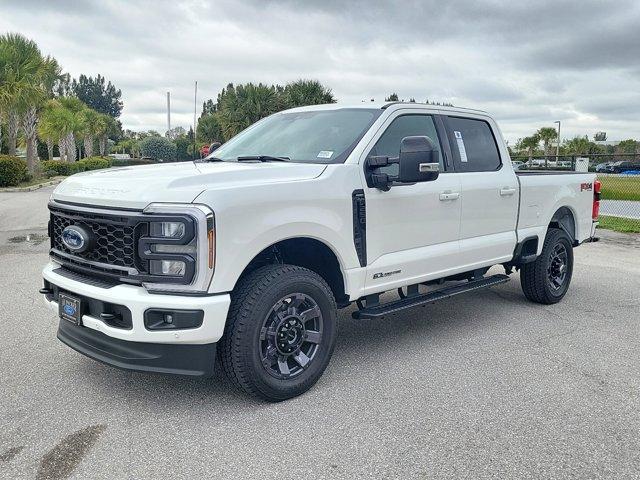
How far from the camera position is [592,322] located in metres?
5.70

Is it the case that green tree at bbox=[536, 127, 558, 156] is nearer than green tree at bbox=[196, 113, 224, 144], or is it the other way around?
green tree at bbox=[196, 113, 224, 144]

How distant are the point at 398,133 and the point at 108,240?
2372 mm

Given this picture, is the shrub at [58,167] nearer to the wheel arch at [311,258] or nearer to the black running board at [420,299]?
the black running board at [420,299]

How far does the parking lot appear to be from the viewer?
9.98ft

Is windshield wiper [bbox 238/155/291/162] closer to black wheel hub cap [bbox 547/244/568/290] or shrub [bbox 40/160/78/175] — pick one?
black wheel hub cap [bbox 547/244/568/290]

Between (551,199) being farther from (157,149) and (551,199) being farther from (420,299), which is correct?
(157,149)

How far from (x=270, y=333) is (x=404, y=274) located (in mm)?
1327

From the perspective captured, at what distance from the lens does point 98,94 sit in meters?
120

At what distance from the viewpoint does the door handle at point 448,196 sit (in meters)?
4.74

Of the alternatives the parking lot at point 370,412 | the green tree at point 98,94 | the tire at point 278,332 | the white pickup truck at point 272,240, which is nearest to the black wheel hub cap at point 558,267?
the parking lot at point 370,412

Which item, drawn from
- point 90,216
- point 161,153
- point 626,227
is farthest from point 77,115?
point 90,216

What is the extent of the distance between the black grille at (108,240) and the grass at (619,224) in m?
11.6

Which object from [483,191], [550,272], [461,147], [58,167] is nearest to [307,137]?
[461,147]

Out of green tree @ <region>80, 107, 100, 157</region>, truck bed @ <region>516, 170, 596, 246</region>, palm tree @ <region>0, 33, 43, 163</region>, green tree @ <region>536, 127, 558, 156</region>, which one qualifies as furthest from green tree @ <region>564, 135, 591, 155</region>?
truck bed @ <region>516, 170, 596, 246</region>
